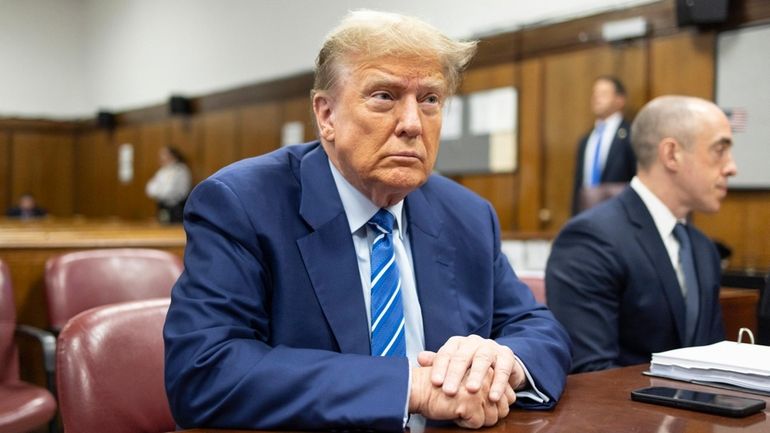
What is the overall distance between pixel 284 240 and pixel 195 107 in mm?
12196

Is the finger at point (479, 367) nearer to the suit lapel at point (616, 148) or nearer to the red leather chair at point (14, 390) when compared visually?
the red leather chair at point (14, 390)

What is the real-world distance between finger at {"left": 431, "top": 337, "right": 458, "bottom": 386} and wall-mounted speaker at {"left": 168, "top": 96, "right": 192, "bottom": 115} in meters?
12.5

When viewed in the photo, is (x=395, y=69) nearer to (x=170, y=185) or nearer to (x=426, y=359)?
(x=426, y=359)

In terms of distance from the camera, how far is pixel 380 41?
1630mm

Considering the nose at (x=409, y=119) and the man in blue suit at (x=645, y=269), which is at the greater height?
the nose at (x=409, y=119)

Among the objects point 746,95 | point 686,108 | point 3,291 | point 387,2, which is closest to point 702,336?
point 686,108

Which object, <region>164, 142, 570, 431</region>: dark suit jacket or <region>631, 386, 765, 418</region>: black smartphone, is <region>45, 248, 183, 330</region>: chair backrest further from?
<region>631, 386, 765, 418</region>: black smartphone

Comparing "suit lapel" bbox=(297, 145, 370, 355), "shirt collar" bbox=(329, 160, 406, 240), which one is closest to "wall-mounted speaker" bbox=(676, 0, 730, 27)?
"shirt collar" bbox=(329, 160, 406, 240)

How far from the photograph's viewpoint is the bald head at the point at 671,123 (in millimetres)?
2869

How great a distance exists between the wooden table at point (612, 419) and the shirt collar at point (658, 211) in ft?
3.96

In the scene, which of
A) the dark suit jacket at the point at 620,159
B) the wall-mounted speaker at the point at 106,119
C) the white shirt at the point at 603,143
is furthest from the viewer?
the wall-mounted speaker at the point at 106,119

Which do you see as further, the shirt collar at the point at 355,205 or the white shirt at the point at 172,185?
the white shirt at the point at 172,185

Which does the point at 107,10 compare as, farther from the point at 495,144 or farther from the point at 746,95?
the point at 746,95

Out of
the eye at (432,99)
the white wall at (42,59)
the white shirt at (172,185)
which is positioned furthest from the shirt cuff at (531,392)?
the white wall at (42,59)
